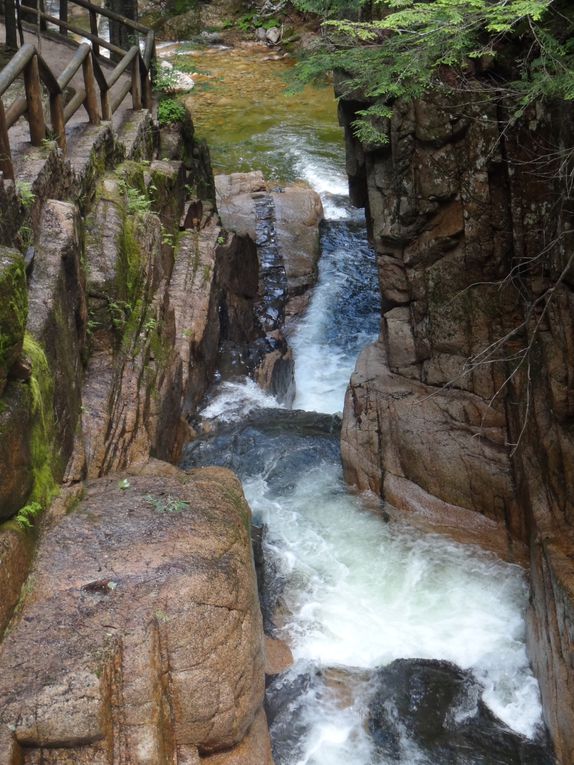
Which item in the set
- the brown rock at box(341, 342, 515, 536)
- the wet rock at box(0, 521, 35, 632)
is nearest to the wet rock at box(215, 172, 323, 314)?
the brown rock at box(341, 342, 515, 536)

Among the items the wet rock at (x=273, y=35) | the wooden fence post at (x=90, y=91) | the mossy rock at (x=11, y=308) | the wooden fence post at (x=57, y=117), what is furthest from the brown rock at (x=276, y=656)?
the wet rock at (x=273, y=35)

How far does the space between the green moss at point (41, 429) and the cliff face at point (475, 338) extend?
12.9ft

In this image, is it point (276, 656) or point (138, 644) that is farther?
point (276, 656)

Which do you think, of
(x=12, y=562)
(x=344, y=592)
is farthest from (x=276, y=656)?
(x=12, y=562)

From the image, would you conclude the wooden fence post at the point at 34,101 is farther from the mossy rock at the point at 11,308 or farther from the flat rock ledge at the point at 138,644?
the flat rock ledge at the point at 138,644

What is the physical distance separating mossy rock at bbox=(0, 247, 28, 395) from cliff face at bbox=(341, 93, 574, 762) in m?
4.29

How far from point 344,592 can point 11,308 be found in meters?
4.32

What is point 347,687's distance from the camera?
658 cm

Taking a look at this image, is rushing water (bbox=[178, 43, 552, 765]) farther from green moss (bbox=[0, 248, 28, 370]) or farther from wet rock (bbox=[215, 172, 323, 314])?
green moss (bbox=[0, 248, 28, 370])

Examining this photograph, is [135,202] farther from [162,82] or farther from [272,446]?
[162,82]

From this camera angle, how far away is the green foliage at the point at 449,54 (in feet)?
20.1

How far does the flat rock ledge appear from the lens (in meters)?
4.43

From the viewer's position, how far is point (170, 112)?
1286cm

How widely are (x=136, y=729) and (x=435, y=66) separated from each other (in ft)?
20.6
